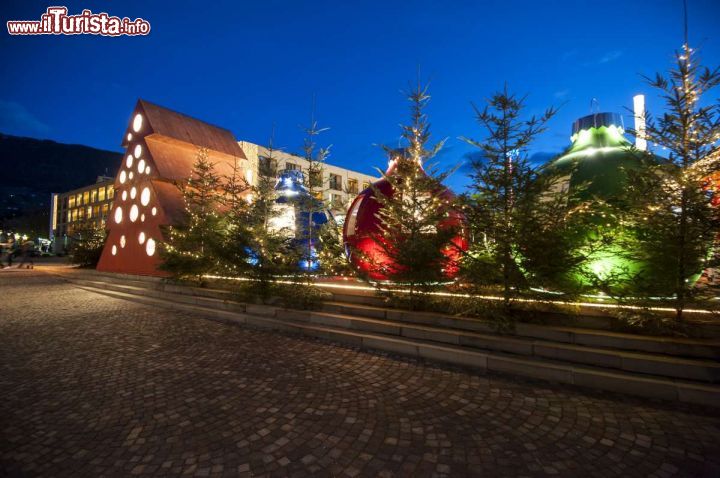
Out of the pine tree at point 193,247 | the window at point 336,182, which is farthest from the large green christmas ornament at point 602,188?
the window at point 336,182

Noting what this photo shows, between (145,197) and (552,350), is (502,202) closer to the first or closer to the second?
(552,350)

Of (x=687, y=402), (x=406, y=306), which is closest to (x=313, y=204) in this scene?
(x=406, y=306)

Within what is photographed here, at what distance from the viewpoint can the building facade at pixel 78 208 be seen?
208ft

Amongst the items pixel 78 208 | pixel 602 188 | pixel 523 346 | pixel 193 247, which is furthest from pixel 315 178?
pixel 78 208

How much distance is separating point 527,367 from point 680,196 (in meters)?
3.97

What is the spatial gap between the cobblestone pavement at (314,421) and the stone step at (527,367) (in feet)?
0.87

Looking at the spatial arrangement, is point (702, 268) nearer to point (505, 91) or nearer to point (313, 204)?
point (505, 91)

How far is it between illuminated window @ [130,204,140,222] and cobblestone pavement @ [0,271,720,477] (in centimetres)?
1215

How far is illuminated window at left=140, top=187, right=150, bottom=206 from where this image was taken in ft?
54.0

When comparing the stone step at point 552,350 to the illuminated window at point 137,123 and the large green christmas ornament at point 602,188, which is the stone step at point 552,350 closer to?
the large green christmas ornament at point 602,188

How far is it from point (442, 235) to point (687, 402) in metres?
4.61

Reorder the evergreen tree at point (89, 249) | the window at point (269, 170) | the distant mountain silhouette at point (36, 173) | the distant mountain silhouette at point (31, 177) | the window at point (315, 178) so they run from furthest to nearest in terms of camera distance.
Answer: the distant mountain silhouette at point (36, 173) → the distant mountain silhouette at point (31, 177) → the evergreen tree at point (89, 249) → the window at point (315, 178) → the window at point (269, 170)

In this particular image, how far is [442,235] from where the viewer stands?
283 inches

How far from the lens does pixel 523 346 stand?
18.9ft
